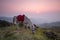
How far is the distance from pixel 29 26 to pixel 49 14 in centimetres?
35

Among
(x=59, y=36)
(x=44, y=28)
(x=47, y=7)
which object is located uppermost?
(x=47, y=7)

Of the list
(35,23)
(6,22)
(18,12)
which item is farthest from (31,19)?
(6,22)

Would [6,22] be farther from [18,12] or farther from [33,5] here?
[33,5]

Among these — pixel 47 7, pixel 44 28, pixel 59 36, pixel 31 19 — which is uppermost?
pixel 47 7

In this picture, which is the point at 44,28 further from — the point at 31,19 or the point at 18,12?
the point at 18,12

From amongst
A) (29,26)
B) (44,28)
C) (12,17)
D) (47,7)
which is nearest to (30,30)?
(29,26)

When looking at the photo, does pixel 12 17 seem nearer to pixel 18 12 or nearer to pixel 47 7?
pixel 18 12

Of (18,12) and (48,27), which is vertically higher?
(18,12)

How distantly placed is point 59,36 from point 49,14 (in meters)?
0.35

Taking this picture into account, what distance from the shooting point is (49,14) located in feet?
6.23

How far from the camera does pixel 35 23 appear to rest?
1846 mm

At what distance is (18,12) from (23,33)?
0.31 metres

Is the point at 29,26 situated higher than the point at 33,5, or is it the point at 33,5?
the point at 33,5

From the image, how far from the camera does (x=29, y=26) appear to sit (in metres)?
1.83
